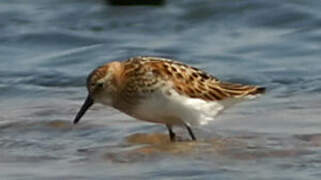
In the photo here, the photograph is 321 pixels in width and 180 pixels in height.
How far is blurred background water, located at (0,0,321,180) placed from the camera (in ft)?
26.6

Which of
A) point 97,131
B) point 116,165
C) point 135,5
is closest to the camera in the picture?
point 116,165

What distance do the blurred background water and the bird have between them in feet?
0.81

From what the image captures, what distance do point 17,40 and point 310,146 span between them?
22.0ft

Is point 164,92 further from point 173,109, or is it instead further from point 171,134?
point 171,134

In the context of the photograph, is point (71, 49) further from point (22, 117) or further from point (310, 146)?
point (310, 146)

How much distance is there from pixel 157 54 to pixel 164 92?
475 centimetres

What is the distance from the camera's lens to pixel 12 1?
17.2 m

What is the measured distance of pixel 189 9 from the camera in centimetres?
1612

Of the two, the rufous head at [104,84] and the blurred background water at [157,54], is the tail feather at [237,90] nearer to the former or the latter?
the blurred background water at [157,54]

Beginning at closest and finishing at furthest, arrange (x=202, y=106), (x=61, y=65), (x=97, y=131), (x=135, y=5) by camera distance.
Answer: (x=202, y=106) → (x=97, y=131) → (x=61, y=65) → (x=135, y=5)

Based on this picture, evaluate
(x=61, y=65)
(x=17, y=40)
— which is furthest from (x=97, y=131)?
(x=17, y=40)

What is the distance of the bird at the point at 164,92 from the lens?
8.58 m

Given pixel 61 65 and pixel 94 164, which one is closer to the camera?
pixel 94 164

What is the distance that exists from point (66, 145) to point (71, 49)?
5095 millimetres
